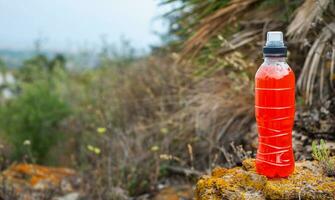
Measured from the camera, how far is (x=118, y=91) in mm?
6191

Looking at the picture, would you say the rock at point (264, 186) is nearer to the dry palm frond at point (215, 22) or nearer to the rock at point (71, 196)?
the dry palm frond at point (215, 22)

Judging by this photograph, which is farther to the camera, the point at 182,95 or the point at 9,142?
the point at 9,142

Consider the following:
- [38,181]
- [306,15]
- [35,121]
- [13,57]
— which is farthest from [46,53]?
[306,15]

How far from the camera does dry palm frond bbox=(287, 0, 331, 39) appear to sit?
3467mm

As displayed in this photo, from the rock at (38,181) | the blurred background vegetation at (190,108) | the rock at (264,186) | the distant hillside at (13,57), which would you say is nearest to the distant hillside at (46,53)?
the distant hillside at (13,57)

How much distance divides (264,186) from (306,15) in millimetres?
1890

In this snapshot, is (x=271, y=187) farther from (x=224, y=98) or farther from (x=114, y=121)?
(x=114, y=121)

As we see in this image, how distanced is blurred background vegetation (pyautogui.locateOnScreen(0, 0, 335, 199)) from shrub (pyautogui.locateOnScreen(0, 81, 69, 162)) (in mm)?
12

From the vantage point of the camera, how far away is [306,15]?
3523 mm

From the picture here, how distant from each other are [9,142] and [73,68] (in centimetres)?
414

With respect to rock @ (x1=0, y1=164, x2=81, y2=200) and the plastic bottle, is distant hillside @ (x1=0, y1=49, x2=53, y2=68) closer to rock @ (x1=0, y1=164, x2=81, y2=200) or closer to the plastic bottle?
rock @ (x1=0, y1=164, x2=81, y2=200)

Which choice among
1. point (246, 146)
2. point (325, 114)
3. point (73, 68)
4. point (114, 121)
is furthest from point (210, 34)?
point (73, 68)

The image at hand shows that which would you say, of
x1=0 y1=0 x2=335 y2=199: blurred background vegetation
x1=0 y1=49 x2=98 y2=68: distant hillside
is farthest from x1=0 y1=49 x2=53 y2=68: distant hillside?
x1=0 y1=0 x2=335 y2=199: blurred background vegetation

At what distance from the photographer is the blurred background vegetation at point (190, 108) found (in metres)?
3.58
